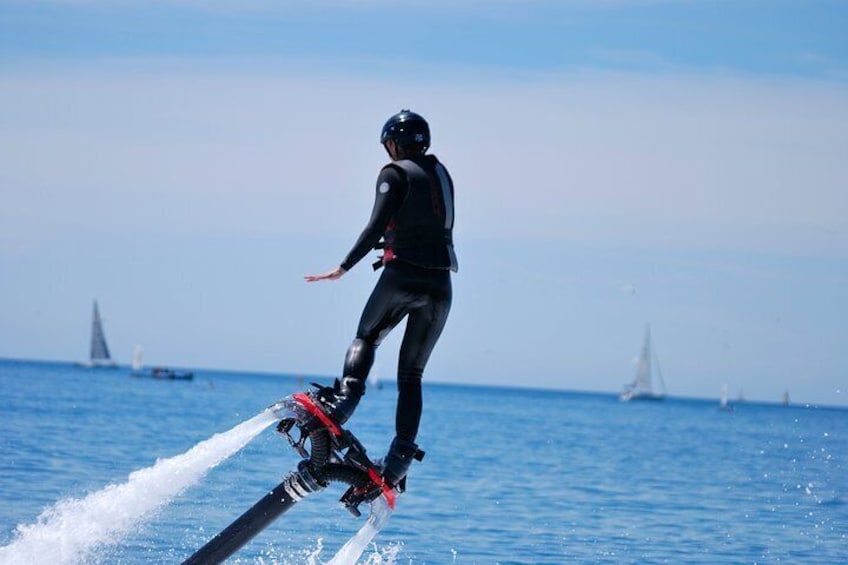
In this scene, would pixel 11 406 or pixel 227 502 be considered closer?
pixel 227 502

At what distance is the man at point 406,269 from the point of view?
1223cm

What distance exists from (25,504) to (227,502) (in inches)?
126

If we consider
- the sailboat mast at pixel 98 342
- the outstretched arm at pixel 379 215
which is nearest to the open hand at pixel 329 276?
the outstretched arm at pixel 379 215

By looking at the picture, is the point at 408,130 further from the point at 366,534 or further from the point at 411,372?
the point at 366,534

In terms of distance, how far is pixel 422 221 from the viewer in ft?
40.3

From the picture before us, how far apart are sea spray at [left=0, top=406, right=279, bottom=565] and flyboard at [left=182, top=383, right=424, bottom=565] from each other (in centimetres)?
25

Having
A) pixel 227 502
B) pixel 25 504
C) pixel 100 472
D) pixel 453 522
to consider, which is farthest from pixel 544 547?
pixel 100 472

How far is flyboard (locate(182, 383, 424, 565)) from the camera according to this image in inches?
476

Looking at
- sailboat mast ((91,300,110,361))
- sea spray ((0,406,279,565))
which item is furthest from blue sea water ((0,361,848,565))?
sailboat mast ((91,300,110,361))

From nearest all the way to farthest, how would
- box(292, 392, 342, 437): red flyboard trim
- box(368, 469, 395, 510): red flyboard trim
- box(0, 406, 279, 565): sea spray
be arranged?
box(0, 406, 279, 565): sea spray < box(292, 392, 342, 437): red flyboard trim < box(368, 469, 395, 510): red flyboard trim

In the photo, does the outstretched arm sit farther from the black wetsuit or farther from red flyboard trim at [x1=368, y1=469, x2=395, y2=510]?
red flyboard trim at [x1=368, y1=469, x2=395, y2=510]

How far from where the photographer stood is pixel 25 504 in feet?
76.8

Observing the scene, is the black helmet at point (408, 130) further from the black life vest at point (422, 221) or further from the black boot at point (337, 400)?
the black boot at point (337, 400)

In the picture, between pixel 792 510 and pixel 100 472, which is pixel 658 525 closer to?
pixel 792 510
